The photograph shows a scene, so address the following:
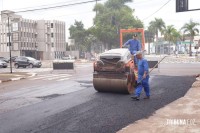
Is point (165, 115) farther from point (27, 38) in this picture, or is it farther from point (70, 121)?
point (27, 38)

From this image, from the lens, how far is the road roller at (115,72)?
426 inches

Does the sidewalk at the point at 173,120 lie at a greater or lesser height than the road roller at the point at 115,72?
lesser

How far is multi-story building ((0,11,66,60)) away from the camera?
79250 mm

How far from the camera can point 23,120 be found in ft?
25.1

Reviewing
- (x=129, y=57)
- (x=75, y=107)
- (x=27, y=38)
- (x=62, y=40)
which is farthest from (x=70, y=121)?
(x=62, y=40)

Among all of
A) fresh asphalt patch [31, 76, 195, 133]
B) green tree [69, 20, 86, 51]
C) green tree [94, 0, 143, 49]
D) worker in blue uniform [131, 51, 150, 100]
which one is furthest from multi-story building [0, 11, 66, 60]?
worker in blue uniform [131, 51, 150, 100]

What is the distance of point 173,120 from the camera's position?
715 cm

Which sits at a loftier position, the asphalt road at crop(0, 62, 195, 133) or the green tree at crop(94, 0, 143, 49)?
the green tree at crop(94, 0, 143, 49)

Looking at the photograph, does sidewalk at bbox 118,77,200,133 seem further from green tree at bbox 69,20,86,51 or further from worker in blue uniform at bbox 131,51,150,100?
green tree at bbox 69,20,86,51

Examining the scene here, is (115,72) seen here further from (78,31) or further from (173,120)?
(78,31)

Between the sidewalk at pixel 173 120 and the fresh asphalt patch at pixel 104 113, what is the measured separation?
30cm

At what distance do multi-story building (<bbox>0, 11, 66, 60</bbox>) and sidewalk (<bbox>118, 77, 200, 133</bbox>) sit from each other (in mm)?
71643

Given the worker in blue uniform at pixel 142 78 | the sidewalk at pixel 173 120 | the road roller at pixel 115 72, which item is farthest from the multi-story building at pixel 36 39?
the sidewalk at pixel 173 120

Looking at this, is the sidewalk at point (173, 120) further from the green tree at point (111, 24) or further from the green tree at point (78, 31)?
the green tree at point (78, 31)
